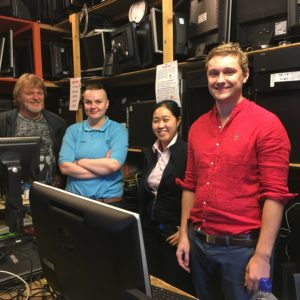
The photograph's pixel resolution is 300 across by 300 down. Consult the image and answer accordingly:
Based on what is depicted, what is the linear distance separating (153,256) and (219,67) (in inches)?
48.8

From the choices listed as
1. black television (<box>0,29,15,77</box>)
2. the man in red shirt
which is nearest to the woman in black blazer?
the man in red shirt

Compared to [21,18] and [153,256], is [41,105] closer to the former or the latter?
[21,18]

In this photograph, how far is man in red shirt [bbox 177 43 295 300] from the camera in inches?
51.6

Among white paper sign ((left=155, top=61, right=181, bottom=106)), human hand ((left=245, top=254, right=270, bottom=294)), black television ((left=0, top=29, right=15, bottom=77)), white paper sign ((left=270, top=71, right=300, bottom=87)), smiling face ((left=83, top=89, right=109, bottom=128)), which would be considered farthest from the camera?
black television ((left=0, top=29, right=15, bottom=77))

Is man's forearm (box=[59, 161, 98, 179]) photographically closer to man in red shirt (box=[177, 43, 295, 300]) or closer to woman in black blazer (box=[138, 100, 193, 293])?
woman in black blazer (box=[138, 100, 193, 293])

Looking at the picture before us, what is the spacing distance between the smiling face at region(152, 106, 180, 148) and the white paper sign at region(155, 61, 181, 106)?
125mm

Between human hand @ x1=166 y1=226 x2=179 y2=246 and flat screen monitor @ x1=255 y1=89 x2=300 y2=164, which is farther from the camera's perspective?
human hand @ x1=166 y1=226 x2=179 y2=246

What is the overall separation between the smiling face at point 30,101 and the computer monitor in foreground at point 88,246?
5.71ft

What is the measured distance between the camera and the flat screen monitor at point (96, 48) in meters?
2.80

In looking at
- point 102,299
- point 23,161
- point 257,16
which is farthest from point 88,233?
point 257,16

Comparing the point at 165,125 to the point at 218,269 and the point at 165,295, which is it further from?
the point at 165,295

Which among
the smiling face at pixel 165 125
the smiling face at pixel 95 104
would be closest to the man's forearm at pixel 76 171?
the smiling face at pixel 95 104

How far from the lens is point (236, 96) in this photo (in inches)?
57.4

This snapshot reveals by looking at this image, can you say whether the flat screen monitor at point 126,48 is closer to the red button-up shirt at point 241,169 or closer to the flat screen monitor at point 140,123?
the flat screen monitor at point 140,123
